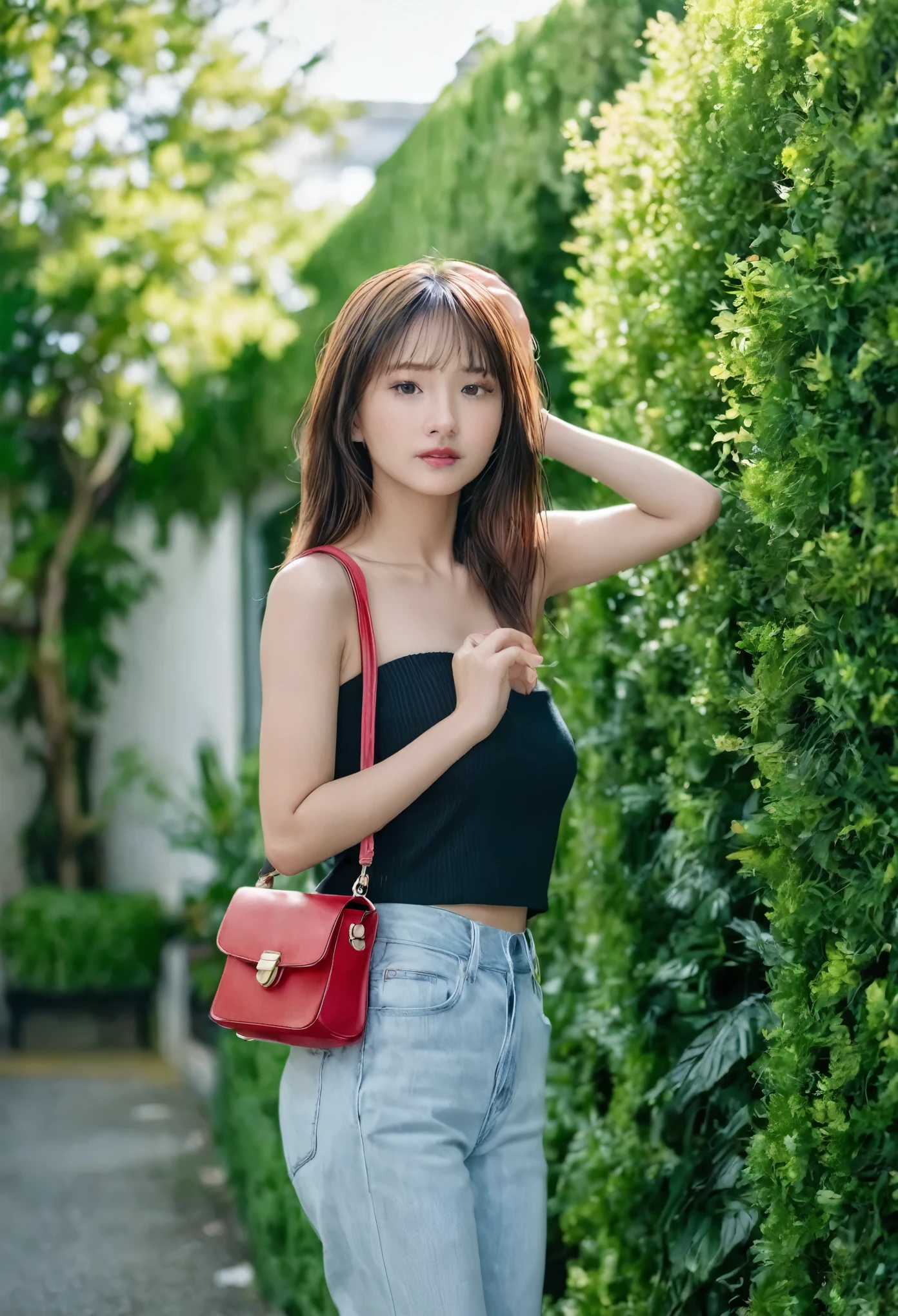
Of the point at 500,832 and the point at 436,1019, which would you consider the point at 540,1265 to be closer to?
the point at 436,1019

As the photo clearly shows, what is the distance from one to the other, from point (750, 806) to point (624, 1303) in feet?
3.61

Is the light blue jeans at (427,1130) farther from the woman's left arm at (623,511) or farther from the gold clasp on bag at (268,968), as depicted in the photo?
the woman's left arm at (623,511)

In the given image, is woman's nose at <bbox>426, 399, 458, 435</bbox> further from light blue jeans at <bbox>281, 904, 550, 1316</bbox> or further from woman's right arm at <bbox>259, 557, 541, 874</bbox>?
light blue jeans at <bbox>281, 904, 550, 1316</bbox>

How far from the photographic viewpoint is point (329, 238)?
7.08m

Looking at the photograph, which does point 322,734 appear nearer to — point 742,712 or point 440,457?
point 440,457

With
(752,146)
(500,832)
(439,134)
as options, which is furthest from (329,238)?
(500,832)

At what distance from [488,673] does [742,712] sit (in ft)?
2.35

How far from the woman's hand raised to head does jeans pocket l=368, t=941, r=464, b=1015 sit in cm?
28

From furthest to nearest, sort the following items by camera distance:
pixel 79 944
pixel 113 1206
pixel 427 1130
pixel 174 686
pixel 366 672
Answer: pixel 174 686
pixel 79 944
pixel 113 1206
pixel 366 672
pixel 427 1130

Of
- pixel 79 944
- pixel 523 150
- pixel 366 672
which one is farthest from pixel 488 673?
pixel 79 944

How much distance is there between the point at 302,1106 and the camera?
202 cm

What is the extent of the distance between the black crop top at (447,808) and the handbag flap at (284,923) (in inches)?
3.7

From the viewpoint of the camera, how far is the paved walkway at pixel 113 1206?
477cm

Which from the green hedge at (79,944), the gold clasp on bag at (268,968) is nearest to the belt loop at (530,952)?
the gold clasp on bag at (268,968)
